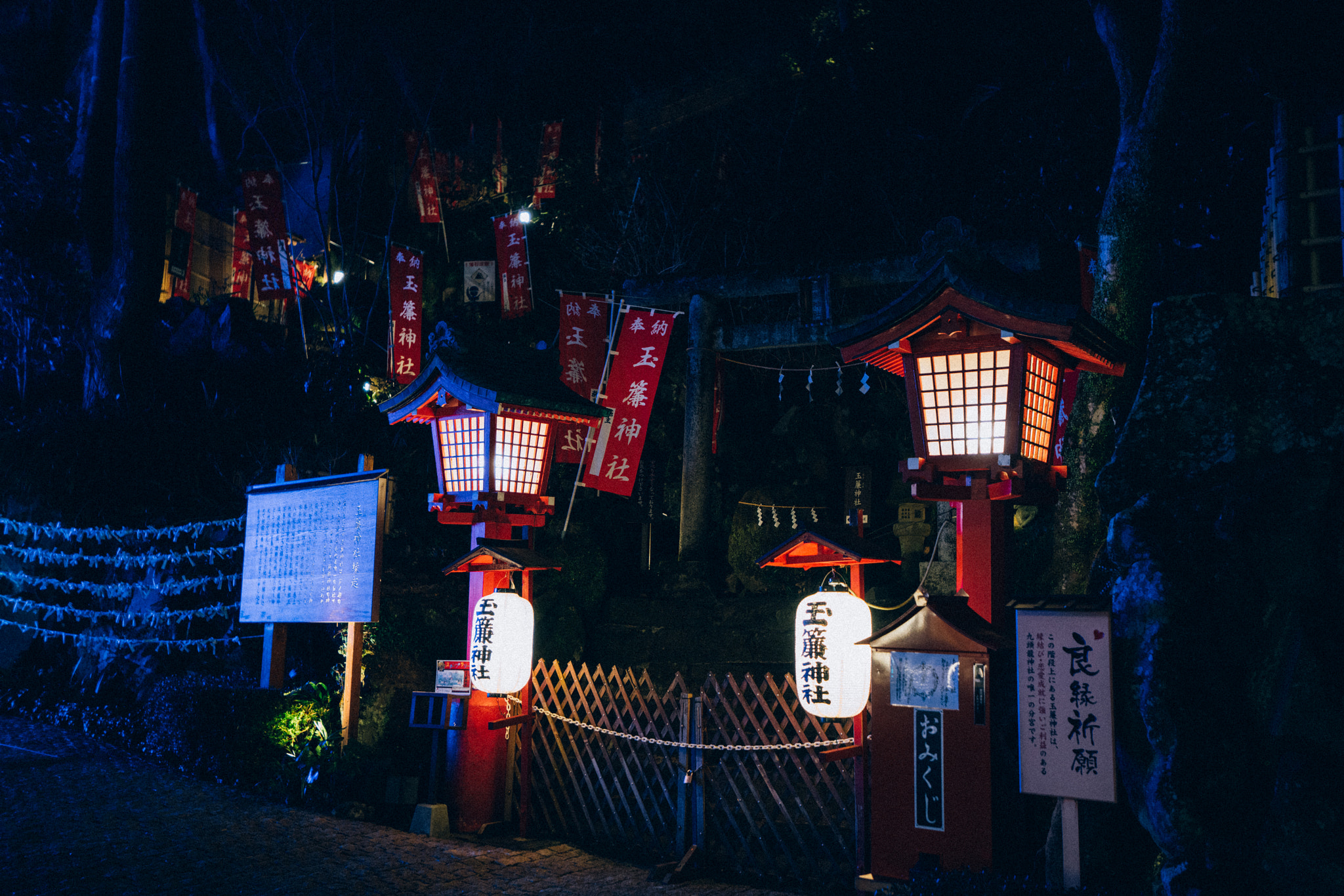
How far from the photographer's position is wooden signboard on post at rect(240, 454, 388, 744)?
10.2 metres

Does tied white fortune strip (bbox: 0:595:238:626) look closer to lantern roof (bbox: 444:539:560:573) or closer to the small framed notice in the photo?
the small framed notice

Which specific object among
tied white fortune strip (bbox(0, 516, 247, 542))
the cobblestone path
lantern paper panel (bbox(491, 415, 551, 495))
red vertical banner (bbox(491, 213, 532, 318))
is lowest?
the cobblestone path

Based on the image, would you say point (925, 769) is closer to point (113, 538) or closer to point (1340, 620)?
point (1340, 620)

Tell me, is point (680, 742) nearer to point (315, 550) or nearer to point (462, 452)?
point (462, 452)

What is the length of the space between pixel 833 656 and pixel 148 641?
12.1m

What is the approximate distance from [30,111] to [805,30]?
62.1ft

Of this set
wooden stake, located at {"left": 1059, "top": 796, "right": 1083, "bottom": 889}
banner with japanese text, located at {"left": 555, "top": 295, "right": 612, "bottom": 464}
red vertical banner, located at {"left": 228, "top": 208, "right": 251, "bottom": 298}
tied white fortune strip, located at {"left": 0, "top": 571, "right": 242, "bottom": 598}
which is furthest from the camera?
red vertical banner, located at {"left": 228, "top": 208, "right": 251, "bottom": 298}

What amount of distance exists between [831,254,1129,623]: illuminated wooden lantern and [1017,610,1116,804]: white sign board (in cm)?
98

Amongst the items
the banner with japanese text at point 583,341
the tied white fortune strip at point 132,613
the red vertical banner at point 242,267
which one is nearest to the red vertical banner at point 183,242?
the red vertical banner at point 242,267

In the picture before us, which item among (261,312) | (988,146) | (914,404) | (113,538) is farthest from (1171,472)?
(261,312)

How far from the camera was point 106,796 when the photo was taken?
10078 mm

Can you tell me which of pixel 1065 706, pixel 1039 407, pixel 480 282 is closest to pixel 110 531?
pixel 480 282

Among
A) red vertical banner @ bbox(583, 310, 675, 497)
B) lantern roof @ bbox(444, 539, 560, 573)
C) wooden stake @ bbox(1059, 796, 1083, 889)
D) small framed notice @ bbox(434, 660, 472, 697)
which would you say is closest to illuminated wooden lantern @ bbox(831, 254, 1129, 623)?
wooden stake @ bbox(1059, 796, 1083, 889)

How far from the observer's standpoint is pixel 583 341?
15219 mm
